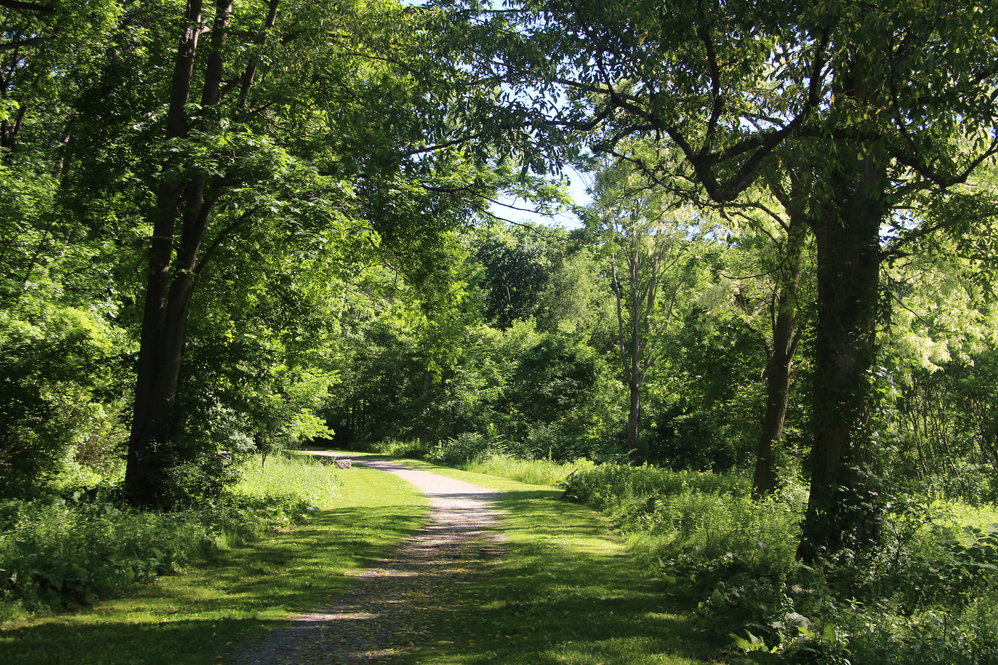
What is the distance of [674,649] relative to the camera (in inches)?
242

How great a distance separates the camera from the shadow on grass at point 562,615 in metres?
6.02

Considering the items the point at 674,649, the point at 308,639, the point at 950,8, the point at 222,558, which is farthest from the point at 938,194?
the point at 222,558

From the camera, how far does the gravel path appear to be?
601cm

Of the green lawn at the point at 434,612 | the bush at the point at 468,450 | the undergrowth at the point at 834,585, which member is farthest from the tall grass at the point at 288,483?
the bush at the point at 468,450

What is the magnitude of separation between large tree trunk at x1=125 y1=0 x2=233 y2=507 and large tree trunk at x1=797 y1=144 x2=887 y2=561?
9292 mm

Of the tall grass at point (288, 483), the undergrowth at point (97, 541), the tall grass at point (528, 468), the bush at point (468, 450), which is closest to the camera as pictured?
the undergrowth at point (97, 541)

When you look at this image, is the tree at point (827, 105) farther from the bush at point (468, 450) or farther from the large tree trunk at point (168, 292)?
the bush at point (468, 450)

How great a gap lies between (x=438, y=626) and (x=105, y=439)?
38.4ft

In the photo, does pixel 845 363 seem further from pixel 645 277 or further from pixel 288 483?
pixel 645 277

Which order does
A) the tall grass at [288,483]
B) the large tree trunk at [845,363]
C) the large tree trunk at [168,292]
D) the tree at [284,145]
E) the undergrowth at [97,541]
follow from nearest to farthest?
the undergrowth at [97,541]
the large tree trunk at [845,363]
the tree at [284,145]
the large tree trunk at [168,292]
the tall grass at [288,483]

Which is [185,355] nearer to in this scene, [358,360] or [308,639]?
[308,639]

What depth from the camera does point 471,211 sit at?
40.8 ft

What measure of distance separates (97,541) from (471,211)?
7712 millimetres

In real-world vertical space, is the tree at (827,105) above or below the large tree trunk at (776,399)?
above
